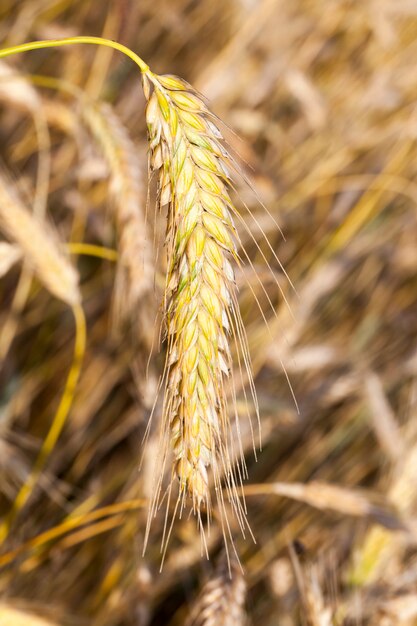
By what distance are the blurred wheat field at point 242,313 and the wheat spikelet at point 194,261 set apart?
30 cm

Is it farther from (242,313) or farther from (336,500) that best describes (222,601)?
(242,313)

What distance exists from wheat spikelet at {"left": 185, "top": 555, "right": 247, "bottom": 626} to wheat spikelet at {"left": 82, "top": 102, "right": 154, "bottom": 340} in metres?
0.36

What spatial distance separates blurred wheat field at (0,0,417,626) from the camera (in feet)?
4.16

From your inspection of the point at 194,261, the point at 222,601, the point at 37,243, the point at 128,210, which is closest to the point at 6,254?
the point at 37,243

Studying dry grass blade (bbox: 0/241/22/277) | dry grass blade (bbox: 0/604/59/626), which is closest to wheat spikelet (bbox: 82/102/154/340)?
dry grass blade (bbox: 0/241/22/277)

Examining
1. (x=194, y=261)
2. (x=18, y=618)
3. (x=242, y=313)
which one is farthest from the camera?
(x=242, y=313)

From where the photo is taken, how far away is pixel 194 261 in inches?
33.0

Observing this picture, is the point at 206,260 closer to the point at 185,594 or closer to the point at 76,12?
the point at 185,594

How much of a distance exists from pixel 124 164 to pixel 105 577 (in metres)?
0.69

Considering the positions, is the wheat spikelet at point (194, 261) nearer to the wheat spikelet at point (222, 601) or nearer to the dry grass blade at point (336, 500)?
the wheat spikelet at point (222, 601)

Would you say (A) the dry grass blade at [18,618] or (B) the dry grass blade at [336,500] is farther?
(B) the dry grass blade at [336,500]

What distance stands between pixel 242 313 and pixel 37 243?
2.21ft

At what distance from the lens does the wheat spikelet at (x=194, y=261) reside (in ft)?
2.73

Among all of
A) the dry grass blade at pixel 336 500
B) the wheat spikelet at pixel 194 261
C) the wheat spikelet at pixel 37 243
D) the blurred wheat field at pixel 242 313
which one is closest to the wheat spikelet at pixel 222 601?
the blurred wheat field at pixel 242 313
